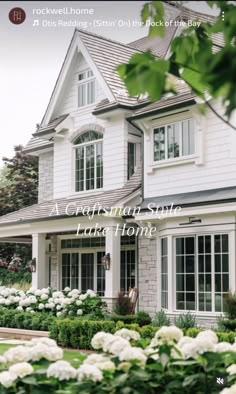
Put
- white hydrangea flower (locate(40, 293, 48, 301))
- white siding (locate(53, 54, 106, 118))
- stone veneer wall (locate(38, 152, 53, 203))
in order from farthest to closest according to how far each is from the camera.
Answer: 1. stone veneer wall (locate(38, 152, 53, 203))
2. white siding (locate(53, 54, 106, 118))
3. white hydrangea flower (locate(40, 293, 48, 301))

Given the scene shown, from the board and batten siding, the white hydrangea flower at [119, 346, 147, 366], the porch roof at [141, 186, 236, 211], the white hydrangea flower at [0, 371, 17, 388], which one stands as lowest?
the white hydrangea flower at [0, 371, 17, 388]

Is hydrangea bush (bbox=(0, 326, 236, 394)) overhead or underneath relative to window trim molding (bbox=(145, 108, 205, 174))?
underneath

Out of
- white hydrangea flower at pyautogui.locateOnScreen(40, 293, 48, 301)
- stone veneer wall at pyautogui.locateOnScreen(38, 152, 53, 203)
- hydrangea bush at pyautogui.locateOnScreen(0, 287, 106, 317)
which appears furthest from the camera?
stone veneer wall at pyautogui.locateOnScreen(38, 152, 53, 203)

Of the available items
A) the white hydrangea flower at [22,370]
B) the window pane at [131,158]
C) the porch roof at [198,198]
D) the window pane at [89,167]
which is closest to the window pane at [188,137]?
the porch roof at [198,198]

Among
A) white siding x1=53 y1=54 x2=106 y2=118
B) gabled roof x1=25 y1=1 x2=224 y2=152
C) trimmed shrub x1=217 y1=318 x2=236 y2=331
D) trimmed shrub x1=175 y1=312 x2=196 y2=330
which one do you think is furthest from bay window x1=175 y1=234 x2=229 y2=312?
white siding x1=53 y1=54 x2=106 y2=118

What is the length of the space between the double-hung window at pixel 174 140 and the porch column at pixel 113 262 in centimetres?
233

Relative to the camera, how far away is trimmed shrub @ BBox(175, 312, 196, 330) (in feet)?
43.1

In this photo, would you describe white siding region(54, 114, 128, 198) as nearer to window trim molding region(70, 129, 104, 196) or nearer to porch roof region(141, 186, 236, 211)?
window trim molding region(70, 129, 104, 196)

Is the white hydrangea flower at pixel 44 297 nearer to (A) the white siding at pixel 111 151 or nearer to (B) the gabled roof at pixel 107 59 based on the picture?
(A) the white siding at pixel 111 151

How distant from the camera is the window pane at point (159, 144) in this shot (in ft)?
52.3

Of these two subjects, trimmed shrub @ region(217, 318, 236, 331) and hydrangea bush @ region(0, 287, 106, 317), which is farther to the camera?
hydrangea bush @ region(0, 287, 106, 317)

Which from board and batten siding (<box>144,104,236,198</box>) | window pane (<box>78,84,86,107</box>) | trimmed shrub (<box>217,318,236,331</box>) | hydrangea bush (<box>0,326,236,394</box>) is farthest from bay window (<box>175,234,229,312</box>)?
hydrangea bush (<box>0,326,236,394</box>)

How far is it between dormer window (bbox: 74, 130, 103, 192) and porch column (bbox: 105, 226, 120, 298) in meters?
2.54

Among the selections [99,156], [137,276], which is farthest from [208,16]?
[137,276]
